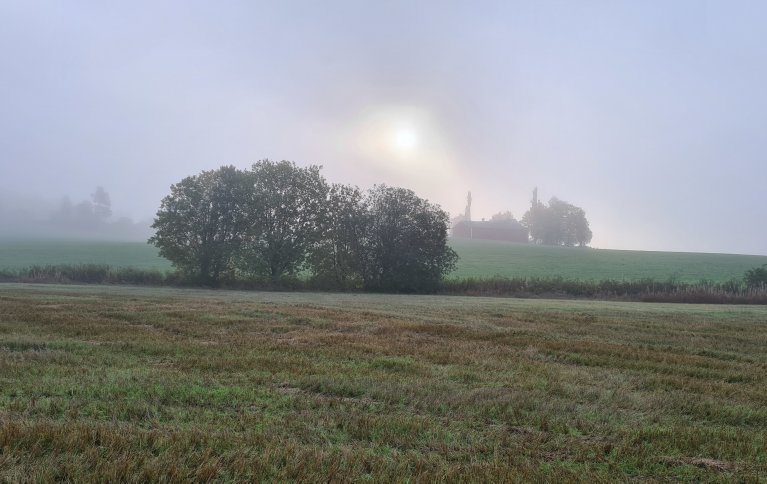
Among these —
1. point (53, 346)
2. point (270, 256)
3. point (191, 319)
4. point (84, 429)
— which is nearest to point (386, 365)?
point (84, 429)

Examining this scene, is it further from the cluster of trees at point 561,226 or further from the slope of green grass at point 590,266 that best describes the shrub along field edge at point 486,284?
the cluster of trees at point 561,226

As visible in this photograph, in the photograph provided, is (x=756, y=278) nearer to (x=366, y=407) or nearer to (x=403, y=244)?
(x=403, y=244)

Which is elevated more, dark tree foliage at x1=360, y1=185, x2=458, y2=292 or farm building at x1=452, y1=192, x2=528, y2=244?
farm building at x1=452, y1=192, x2=528, y2=244

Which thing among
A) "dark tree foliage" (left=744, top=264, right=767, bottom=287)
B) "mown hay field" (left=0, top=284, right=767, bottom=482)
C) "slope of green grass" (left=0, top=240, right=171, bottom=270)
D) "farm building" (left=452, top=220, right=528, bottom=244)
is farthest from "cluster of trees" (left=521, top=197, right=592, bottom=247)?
"mown hay field" (left=0, top=284, right=767, bottom=482)

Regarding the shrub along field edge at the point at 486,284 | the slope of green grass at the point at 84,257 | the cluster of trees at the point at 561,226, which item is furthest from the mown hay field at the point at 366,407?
the cluster of trees at the point at 561,226

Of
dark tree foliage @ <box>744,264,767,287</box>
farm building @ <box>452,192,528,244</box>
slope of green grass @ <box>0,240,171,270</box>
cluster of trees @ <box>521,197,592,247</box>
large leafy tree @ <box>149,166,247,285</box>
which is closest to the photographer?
dark tree foliage @ <box>744,264,767,287</box>

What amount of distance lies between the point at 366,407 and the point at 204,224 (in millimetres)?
34874

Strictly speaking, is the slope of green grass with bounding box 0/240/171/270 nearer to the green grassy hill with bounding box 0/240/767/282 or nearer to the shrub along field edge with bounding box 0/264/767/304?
the green grassy hill with bounding box 0/240/767/282

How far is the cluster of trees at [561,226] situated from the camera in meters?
114

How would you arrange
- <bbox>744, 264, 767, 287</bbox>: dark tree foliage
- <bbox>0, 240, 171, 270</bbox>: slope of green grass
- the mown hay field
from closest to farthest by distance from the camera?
the mown hay field
<bbox>744, 264, 767, 287</bbox>: dark tree foliage
<bbox>0, 240, 171, 270</bbox>: slope of green grass

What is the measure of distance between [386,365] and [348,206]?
32898 mm

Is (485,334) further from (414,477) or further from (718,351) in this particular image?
(414,477)

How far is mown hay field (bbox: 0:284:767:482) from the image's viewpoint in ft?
10.5

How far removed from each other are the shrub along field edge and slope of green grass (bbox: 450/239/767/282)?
1246 cm
